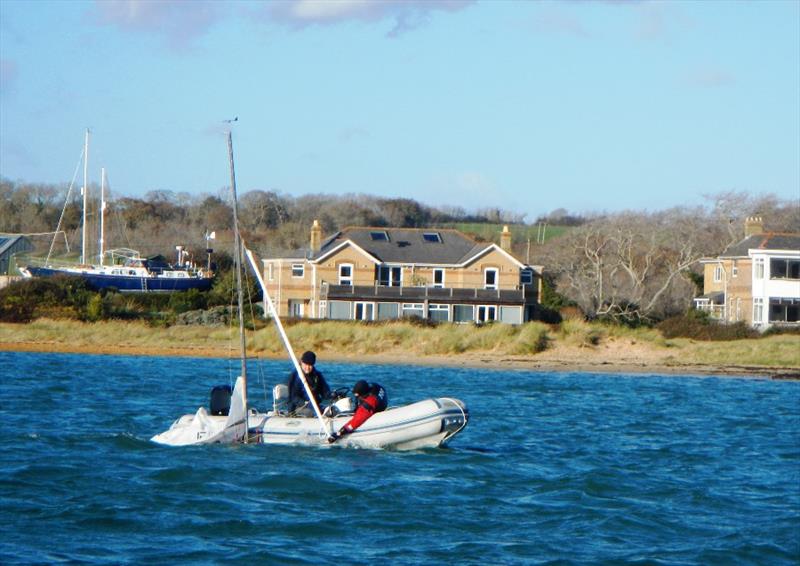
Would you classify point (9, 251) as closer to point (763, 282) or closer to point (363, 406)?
point (763, 282)

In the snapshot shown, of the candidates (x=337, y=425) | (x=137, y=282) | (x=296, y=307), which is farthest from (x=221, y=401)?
(x=137, y=282)

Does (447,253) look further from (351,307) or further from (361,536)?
(361,536)

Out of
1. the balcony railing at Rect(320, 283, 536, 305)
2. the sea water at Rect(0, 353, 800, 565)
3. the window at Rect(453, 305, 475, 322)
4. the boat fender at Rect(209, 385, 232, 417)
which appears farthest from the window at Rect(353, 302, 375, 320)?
the boat fender at Rect(209, 385, 232, 417)

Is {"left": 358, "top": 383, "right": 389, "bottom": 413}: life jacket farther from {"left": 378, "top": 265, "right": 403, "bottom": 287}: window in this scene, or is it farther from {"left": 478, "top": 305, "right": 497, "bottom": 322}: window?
{"left": 378, "top": 265, "right": 403, "bottom": 287}: window

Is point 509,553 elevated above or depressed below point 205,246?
below

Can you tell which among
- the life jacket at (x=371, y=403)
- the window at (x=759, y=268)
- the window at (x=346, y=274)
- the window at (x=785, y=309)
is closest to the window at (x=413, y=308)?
the window at (x=346, y=274)

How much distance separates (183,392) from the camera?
35.9 m

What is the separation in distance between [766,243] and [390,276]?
19.5 meters

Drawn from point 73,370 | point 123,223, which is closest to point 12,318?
point 73,370

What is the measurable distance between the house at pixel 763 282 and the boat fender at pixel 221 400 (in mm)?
43798

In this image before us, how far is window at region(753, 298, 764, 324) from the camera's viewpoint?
65.5m

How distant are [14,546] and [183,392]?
68.2 feet

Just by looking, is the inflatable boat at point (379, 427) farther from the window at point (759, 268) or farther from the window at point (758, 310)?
the window at point (759, 268)

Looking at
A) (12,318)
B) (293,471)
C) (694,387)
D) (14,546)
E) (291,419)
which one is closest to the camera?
(14,546)
